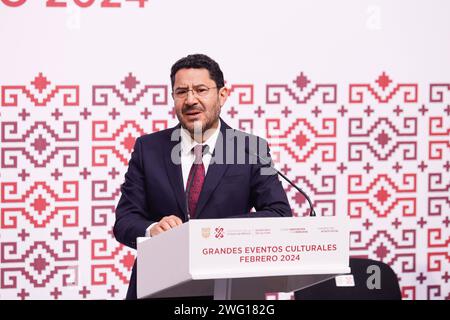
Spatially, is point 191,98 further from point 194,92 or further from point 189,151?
point 189,151

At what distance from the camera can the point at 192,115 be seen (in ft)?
9.82

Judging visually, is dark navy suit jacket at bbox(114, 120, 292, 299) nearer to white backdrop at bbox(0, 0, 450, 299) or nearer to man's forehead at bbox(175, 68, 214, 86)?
man's forehead at bbox(175, 68, 214, 86)

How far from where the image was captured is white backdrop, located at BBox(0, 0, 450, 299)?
156 inches

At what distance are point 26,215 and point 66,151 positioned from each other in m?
0.39

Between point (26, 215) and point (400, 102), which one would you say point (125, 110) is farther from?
point (400, 102)

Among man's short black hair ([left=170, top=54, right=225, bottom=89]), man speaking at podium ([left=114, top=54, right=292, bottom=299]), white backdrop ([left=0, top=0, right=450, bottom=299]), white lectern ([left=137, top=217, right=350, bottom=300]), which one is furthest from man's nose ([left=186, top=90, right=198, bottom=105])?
white backdrop ([left=0, top=0, right=450, bottom=299])

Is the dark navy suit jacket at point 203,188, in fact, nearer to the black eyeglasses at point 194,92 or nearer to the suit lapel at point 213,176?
the suit lapel at point 213,176

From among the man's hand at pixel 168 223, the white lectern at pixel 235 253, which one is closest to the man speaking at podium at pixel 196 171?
the man's hand at pixel 168 223

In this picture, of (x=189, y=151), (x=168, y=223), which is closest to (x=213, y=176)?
(x=189, y=151)

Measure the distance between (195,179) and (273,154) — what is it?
121cm

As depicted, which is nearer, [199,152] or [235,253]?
[235,253]

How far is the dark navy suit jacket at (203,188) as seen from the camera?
2959 mm

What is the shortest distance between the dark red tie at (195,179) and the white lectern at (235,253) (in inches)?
26.6

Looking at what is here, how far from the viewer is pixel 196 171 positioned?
3.04 meters
